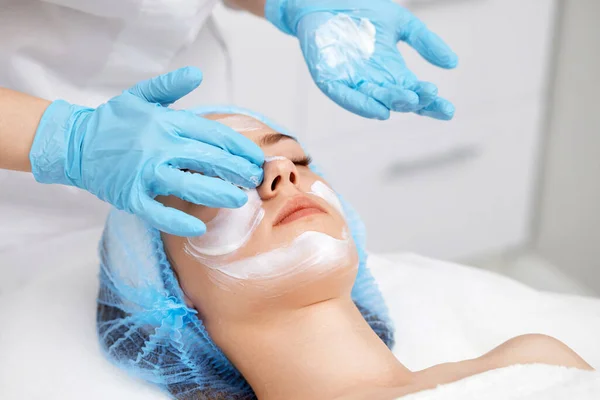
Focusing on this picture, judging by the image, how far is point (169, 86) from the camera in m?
1.04

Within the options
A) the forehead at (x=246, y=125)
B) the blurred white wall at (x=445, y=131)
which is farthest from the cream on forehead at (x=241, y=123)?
the blurred white wall at (x=445, y=131)

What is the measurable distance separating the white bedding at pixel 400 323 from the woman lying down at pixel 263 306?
2.7 inches

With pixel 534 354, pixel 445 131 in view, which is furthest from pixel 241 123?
pixel 445 131

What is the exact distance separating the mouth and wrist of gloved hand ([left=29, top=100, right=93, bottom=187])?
0.30m

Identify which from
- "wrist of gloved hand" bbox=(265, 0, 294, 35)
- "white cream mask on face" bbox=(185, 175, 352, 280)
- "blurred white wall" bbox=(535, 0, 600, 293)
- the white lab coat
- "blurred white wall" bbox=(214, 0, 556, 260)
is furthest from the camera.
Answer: "blurred white wall" bbox=(535, 0, 600, 293)

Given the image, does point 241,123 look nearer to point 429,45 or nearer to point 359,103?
point 359,103

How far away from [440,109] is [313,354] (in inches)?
18.1

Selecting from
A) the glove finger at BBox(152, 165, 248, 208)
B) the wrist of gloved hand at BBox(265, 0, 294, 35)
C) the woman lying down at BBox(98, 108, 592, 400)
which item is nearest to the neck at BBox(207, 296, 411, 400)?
the woman lying down at BBox(98, 108, 592, 400)

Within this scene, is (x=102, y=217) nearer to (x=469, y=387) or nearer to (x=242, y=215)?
(x=242, y=215)

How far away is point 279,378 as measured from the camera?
111cm

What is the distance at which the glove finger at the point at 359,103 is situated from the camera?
121cm

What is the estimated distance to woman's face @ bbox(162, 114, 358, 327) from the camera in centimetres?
107

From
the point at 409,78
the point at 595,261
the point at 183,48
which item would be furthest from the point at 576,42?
the point at 183,48

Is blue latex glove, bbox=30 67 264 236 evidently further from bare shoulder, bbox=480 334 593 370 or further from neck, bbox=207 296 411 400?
bare shoulder, bbox=480 334 593 370
